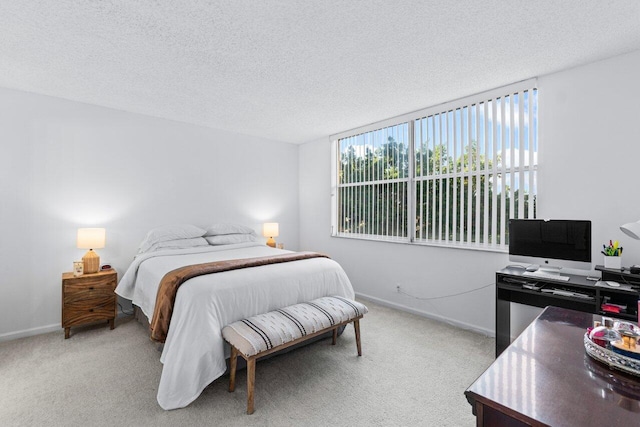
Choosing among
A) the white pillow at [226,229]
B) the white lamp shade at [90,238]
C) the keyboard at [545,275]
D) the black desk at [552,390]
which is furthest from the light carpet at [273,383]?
the white pillow at [226,229]

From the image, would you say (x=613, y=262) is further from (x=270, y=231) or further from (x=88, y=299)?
(x=88, y=299)

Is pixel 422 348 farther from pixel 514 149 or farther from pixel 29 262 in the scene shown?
pixel 29 262

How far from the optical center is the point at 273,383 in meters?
2.25

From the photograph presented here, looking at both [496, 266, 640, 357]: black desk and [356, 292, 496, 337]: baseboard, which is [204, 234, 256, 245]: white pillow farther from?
[496, 266, 640, 357]: black desk

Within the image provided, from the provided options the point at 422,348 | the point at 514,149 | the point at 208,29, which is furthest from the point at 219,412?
the point at 514,149

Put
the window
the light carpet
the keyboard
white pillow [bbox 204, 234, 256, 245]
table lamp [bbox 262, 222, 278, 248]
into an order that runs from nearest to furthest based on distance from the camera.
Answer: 1. the light carpet
2. the keyboard
3. the window
4. white pillow [bbox 204, 234, 256, 245]
5. table lamp [bbox 262, 222, 278, 248]

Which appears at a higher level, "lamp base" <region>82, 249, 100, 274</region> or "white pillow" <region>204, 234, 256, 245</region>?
"white pillow" <region>204, 234, 256, 245</region>

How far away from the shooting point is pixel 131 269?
3.28 metres

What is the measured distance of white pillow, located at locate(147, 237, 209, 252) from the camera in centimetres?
360

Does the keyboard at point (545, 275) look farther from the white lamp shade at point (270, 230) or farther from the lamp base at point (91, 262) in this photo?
the lamp base at point (91, 262)

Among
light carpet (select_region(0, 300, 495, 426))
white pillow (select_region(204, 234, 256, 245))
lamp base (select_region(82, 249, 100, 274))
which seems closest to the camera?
light carpet (select_region(0, 300, 495, 426))

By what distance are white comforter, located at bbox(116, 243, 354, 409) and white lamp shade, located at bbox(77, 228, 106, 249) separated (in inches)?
17.4

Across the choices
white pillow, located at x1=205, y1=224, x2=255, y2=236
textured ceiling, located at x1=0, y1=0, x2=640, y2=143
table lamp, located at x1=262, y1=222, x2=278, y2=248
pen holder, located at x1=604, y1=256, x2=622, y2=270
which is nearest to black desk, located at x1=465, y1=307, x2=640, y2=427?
pen holder, located at x1=604, y1=256, x2=622, y2=270

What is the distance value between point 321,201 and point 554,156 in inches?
127
